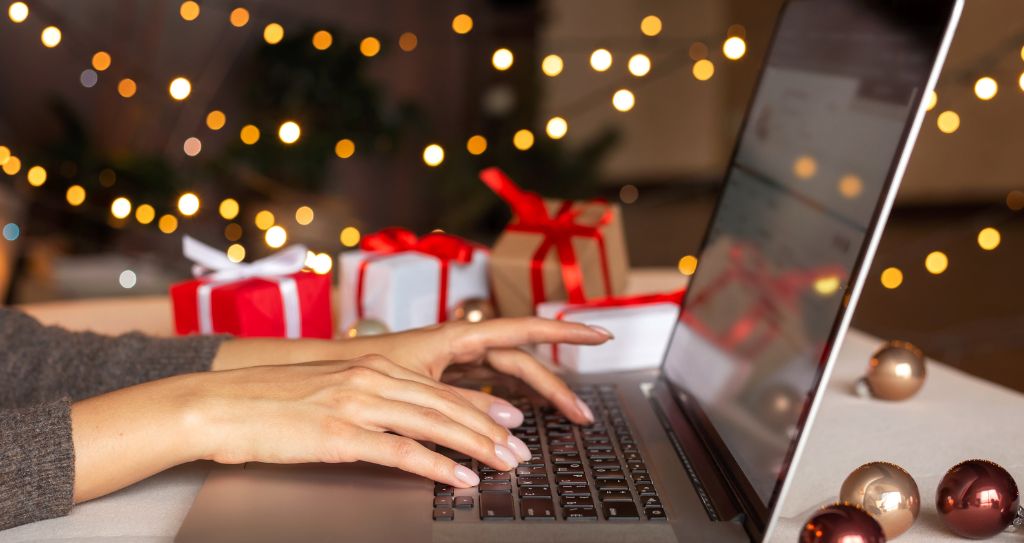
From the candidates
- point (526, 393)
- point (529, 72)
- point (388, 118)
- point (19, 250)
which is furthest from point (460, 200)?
point (526, 393)

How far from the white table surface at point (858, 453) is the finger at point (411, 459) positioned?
127 mm

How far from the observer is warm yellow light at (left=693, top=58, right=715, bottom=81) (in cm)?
423

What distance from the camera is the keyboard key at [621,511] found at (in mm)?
566

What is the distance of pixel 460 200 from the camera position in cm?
288

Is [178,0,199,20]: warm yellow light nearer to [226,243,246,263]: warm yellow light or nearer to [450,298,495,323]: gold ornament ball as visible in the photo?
[226,243,246,263]: warm yellow light

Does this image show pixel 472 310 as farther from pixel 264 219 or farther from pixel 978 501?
pixel 264 219

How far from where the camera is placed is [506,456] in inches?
25.3

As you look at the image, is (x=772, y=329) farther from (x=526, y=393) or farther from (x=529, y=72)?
(x=529, y=72)

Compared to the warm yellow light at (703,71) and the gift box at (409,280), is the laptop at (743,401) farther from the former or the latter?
the warm yellow light at (703,71)

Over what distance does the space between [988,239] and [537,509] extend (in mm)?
4212

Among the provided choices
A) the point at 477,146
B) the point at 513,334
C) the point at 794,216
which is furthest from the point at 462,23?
the point at 794,216

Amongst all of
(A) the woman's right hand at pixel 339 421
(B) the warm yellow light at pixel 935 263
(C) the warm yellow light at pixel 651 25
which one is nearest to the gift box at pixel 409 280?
(A) the woman's right hand at pixel 339 421

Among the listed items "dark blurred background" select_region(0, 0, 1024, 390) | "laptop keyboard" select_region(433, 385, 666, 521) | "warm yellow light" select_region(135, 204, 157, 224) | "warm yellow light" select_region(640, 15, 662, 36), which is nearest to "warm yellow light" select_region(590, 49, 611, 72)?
"dark blurred background" select_region(0, 0, 1024, 390)

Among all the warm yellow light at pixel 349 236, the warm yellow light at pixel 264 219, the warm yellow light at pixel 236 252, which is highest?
the warm yellow light at pixel 264 219
